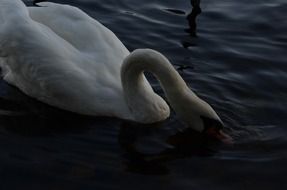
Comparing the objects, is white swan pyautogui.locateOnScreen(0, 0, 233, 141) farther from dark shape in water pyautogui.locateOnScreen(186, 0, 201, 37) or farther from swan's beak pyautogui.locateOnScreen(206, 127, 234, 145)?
dark shape in water pyautogui.locateOnScreen(186, 0, 201, 37)

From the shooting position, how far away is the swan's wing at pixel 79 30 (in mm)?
8211

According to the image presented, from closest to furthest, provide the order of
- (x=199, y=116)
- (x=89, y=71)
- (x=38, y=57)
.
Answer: (x=199, y=116), (x=89, y=71), (x=38, y=57)

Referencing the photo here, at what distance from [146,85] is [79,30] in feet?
3.35

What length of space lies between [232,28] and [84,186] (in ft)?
16.7

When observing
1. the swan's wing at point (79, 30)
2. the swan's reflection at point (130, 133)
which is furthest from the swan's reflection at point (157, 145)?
the swan's wing at point (79, 30)

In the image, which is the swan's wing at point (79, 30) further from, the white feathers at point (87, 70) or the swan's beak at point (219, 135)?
the swan's beak at point (219, 135)

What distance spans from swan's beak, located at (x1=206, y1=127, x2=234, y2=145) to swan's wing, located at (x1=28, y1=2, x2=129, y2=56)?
1434mm

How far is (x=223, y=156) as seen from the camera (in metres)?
7.44

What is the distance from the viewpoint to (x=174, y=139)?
25.6 ft

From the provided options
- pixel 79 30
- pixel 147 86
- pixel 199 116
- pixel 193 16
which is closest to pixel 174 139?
pixel 199 116

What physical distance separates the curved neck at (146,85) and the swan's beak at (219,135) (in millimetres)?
481

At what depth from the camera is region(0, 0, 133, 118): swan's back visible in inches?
310

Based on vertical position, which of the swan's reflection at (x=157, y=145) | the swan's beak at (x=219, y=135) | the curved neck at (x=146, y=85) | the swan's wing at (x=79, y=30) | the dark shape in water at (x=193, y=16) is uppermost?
the swan's wing at (x=79, y=30)

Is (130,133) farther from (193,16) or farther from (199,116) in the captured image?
(193,16)
